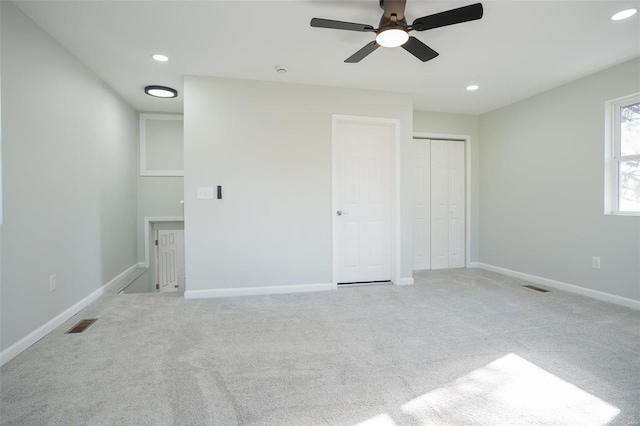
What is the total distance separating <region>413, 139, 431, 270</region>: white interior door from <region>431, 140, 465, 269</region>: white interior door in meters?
0.07

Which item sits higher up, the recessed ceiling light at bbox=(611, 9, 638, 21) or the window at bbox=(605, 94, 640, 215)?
the recessed ceiling light at bbox=(611, 9, 638, 21)

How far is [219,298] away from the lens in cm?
335

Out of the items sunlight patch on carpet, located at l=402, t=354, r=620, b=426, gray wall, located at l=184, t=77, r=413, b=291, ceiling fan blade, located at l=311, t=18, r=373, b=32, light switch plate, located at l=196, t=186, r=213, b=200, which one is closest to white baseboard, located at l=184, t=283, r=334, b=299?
gray wall, located at l=184, t=77, r=413, b=291

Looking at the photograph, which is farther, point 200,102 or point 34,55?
point 200,102

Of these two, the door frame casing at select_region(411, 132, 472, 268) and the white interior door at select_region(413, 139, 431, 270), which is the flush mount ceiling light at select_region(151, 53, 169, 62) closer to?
the white interior door at select_region(413, 139, 431, 270)

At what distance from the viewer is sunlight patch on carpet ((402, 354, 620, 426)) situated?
4.78 feet

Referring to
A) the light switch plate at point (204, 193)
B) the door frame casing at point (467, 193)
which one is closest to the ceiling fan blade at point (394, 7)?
the light switch plate at point (204, 193)

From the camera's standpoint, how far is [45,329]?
2.39 m

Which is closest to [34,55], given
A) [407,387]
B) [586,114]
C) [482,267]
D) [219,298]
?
[219,298]

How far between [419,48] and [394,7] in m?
0.45

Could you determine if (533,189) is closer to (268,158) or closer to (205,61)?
(268,158)

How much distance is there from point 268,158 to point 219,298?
1693 millimetres

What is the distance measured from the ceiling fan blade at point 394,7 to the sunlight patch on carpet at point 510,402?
7.60 feet

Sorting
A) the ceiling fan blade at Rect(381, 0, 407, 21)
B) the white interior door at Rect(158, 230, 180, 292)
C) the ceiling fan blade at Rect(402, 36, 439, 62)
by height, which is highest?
the ceiling fan blade at Rect(381, 0, 407, 21)
